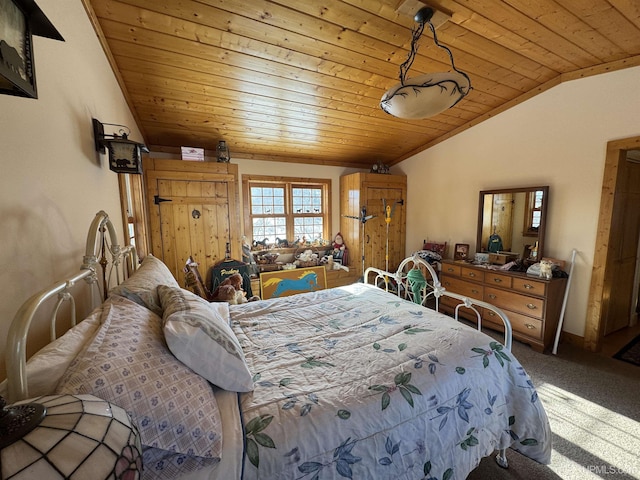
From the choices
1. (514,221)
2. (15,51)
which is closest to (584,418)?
(514,221)

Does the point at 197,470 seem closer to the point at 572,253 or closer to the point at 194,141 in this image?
the point at 194,141

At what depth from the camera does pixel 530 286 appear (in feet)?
8.95

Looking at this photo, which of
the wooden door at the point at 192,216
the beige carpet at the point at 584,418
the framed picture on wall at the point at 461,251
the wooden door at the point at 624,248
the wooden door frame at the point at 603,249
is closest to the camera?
the beige carpet at the point at 584,418

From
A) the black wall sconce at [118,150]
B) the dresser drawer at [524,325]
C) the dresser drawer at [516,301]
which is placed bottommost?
the dresser drawer at [524,325]

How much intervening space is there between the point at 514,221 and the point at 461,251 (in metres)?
0.73

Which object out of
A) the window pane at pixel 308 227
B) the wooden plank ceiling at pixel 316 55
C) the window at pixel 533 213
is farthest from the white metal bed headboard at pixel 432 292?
the window pane at pixel 308 227

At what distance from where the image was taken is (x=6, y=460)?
0.39 metres

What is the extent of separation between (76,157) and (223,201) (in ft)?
6.67

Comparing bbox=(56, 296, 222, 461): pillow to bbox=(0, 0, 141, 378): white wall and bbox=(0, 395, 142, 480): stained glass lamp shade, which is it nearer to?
bbox=(0, 395, 142, 480): stained glass lamp shade

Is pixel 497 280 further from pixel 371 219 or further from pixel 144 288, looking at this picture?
pixel 144 288

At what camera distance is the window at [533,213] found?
2961mm

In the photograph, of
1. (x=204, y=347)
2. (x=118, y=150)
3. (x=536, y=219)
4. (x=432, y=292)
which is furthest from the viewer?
(x=536, y=219)

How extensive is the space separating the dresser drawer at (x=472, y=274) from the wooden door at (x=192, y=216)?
2.92m

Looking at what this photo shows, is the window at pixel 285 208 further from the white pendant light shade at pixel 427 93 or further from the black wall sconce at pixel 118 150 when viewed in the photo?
the white pendant light shade at pixel 427 93
